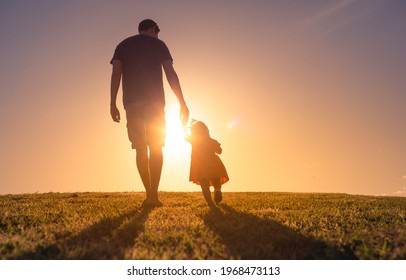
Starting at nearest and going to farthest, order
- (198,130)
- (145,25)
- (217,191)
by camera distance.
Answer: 1. (145,25)
2. (217,191)
3. (198,130)

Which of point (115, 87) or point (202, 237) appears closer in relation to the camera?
point (202, 237)

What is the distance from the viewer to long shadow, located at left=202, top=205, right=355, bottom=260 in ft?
12.9

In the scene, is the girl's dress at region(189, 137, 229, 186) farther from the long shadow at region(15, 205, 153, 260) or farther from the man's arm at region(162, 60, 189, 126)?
the long shadow at region(15, 205, 153, 260)

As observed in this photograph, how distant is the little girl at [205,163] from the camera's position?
833 centimetres

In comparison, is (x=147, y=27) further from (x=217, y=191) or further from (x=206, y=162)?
(x=217, y=191)

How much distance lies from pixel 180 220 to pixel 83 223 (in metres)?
1.45

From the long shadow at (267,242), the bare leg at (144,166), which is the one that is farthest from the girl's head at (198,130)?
the long shadow at (267,242)

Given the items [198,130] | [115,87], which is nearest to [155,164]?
[198,130]

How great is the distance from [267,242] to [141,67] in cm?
482

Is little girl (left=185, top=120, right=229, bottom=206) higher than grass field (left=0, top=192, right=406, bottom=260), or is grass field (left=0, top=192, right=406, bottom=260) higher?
little girl (left=185, top=120, right=229, bottom=206)

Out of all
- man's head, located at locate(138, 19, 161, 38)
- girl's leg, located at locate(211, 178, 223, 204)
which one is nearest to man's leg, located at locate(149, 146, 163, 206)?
girl's leg, located at locate(211, 178, 223, 204)

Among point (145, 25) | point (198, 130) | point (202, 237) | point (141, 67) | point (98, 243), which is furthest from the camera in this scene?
point (198, 130)

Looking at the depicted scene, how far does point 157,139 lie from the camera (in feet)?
25.1

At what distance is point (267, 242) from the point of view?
171 inches
